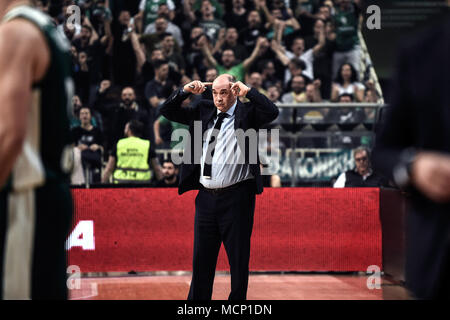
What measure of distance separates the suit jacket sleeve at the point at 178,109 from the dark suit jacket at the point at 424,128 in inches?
166

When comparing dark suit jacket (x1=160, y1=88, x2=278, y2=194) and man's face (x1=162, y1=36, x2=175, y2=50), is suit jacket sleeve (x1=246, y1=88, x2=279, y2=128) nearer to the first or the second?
dark suit jacket (x1=160, y1=88, x2=278, y2=194)

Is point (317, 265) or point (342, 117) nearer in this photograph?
point (317, 265)

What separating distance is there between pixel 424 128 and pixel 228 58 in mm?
9889

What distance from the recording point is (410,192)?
216 centimetres


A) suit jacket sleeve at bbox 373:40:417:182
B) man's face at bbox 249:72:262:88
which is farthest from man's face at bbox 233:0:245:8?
suit jacket sleeve at bbox 373:40:417:182

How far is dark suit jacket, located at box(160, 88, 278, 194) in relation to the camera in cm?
607

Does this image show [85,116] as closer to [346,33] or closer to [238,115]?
[238,115]

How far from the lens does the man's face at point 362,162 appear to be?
9375mm

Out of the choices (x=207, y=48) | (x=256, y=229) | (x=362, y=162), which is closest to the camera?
(x=256, y=229)

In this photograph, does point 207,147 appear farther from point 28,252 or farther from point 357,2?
point 357,2

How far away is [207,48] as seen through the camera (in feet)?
40.4

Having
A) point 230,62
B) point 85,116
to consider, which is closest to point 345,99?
point 230,62
